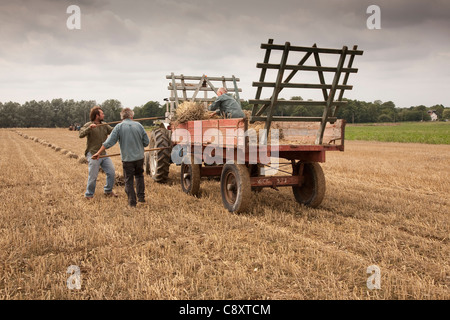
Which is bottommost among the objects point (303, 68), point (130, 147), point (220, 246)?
point (220, 246)

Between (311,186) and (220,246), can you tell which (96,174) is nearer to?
(220,246)

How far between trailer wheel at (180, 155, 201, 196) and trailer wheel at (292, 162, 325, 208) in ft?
6.30

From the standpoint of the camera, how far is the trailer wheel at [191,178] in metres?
6.76

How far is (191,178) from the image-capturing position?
22.3 feet

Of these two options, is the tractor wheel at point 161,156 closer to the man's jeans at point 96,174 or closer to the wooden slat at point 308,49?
the man's jeans at point 96,174

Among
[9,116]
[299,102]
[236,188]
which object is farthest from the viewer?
[9,116]

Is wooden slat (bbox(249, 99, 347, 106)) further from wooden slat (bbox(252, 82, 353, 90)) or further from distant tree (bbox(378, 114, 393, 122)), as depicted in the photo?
distant tree (bbox(378, 114, 393, 122))

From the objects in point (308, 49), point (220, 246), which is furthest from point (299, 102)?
point (220, 246)

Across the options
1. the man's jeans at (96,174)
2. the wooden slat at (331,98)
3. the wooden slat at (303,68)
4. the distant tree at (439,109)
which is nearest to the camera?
the wooden slat at (303,68)

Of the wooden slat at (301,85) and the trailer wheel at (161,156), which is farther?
the trailer wheel at (161,156)

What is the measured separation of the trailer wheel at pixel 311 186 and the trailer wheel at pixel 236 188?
125 cm

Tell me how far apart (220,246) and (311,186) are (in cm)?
266

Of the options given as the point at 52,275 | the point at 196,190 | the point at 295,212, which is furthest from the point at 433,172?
the point at 52,275

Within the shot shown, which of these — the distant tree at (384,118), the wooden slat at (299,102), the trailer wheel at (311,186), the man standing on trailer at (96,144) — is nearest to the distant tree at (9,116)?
the distant tree at (384,118)
